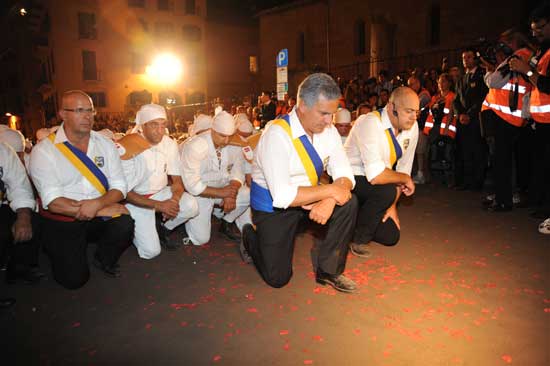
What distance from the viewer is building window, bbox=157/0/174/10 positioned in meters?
40.0

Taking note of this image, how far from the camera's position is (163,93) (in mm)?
37500

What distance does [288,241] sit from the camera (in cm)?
411

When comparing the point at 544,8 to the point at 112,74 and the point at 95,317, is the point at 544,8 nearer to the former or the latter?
the point at 95,317

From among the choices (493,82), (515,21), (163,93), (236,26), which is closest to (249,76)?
(236,26)

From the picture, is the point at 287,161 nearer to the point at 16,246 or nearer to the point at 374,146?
the point at 374,146

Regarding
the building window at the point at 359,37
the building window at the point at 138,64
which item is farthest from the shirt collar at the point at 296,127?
the building window at the point at 138,64

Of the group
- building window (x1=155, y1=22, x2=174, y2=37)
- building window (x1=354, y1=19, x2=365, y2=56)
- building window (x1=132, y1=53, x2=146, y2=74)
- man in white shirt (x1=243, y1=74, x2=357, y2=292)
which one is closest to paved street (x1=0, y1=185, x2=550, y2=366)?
man in white shirt (x1=243, y1=74, x2=357, y2=292)

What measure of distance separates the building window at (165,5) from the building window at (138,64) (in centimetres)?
511

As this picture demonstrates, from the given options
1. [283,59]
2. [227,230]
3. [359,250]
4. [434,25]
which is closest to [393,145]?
[359,250]

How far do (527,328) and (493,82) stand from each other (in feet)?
13.1

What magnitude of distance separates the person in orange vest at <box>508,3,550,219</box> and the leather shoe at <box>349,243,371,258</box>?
2.69 meters

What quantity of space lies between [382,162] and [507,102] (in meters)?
2.67

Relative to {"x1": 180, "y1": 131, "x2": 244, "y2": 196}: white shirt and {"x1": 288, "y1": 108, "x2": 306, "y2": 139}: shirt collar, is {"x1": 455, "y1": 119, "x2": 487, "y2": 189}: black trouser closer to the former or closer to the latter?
{"x1": 180, "y1": 131, "x2": 244, "y2": 196}: white shirt

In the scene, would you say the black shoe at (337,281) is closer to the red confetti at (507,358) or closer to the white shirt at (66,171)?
the red confetti at (507,358)
